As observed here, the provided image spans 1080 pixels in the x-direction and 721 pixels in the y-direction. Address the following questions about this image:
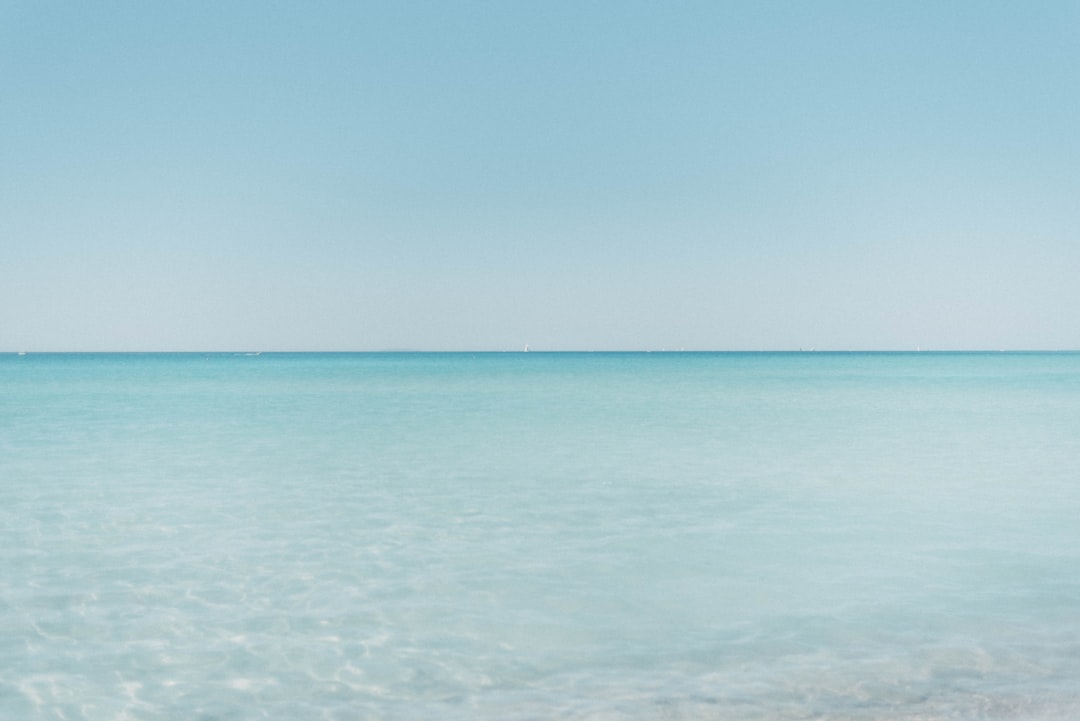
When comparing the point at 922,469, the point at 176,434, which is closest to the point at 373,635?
the point at 922,469

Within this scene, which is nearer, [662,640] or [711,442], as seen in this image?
[662,640]

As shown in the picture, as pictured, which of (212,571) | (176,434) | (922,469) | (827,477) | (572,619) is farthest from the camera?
(176,434)

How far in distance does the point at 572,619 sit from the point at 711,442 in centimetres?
1255

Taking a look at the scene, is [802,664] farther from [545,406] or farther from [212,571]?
[545,406]

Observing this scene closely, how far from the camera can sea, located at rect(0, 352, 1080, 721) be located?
5.07m

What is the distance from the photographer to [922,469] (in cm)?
1441

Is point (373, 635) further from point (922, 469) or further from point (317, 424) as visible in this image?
point (317, 424)

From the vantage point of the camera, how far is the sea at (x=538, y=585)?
16.6 feet

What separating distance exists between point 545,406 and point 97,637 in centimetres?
2456

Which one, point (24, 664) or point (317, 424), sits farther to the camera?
point (317, 424)

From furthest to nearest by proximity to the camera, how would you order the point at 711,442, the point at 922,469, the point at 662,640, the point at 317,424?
the point at 317,424, the point at 711,442, the point at 922,469, the point at 662,640

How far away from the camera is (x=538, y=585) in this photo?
23.9 feet

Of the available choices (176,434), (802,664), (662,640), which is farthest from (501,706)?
(176,434)

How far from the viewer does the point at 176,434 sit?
66.3 feet
